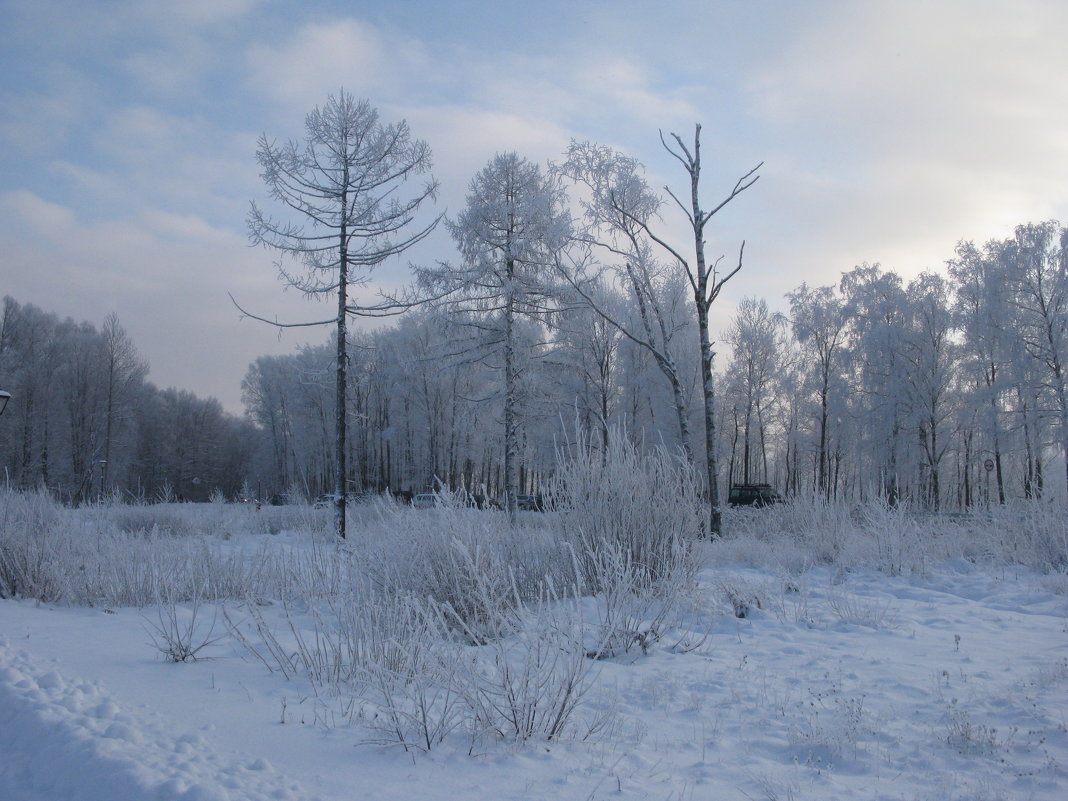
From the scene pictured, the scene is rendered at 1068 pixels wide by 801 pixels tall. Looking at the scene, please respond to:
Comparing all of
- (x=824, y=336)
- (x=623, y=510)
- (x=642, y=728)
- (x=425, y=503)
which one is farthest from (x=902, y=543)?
(x=824, y=336)

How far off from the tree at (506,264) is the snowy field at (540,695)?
9.70 m

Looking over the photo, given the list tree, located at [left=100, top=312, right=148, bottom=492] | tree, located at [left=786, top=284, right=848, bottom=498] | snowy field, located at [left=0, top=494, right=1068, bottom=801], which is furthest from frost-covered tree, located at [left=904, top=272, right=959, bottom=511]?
tree, located at [left=100, top=312, right=148, bottom=492]

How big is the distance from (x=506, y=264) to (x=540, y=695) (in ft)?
46.1

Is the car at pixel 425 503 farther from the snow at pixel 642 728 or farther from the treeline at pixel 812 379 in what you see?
the treeline at pixel 812 379

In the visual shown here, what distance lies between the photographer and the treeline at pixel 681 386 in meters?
18.0

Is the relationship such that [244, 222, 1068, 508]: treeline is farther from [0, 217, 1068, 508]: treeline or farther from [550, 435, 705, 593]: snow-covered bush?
[550, 435, 705, 593]: snow-covered bush

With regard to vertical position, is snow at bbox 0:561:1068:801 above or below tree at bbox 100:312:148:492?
below

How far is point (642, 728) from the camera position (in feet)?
10.5

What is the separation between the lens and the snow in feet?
8.31

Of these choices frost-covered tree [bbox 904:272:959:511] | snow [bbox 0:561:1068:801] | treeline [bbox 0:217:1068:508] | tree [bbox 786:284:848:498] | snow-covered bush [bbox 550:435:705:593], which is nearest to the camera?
snow [bbox 0:561:1068:801]

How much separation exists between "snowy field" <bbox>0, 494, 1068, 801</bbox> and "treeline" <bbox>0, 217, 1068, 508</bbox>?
5906 millimetres

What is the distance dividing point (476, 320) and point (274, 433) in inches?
1228

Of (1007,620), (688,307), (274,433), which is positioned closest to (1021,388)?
(688,307)

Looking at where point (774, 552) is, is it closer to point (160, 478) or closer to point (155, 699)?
point (155, 699)
